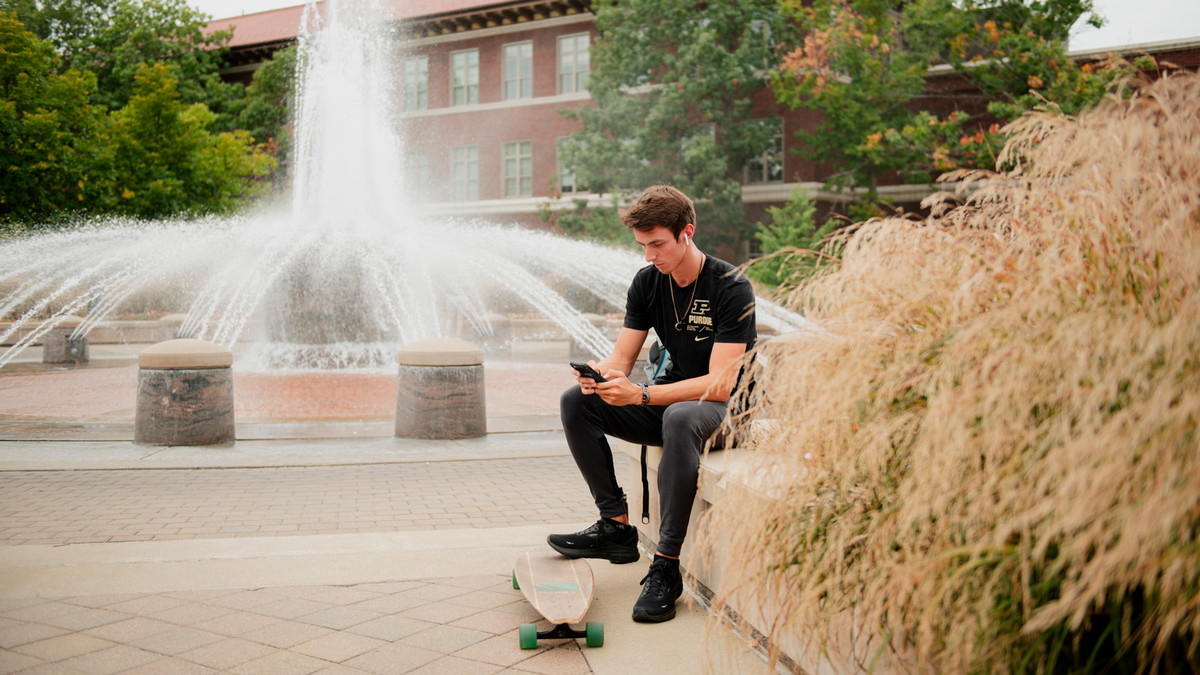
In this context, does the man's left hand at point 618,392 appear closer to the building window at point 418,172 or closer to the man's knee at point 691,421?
the man's knee at point 691,421

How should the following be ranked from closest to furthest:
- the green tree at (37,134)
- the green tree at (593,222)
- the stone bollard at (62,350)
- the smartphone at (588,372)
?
1. the smartphone at (588,372)
2. the stone bollard at (62,350)
3. the green tree at (37,134)
4. the green tree at (593,222)

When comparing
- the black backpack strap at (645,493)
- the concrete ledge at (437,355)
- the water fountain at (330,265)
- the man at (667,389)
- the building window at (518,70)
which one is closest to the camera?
the man at (667,389)

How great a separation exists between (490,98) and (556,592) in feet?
115

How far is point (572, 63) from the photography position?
114ft

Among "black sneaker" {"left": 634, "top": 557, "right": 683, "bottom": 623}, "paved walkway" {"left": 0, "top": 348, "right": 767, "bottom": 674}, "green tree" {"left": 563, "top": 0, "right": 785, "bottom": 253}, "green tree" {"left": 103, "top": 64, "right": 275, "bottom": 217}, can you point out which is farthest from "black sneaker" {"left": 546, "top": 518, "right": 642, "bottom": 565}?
"green tree" {"left": 103, "top": 64, "right": 275, "bottom": 217}

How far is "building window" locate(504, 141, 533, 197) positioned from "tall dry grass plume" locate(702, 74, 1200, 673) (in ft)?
113

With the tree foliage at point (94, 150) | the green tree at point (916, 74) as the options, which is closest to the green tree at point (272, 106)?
the tree foliage at point (94, 150)

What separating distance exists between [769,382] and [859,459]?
674 mm

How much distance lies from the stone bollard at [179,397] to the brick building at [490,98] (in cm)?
2493

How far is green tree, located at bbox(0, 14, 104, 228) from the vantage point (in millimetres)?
25716

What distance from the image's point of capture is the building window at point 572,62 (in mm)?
34594

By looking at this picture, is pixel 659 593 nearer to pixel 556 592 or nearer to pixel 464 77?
pixel 556 592

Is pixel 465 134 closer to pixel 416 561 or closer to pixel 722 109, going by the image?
pixel 722 109

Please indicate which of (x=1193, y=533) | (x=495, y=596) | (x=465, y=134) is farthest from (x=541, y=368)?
(x=465, y=134)
